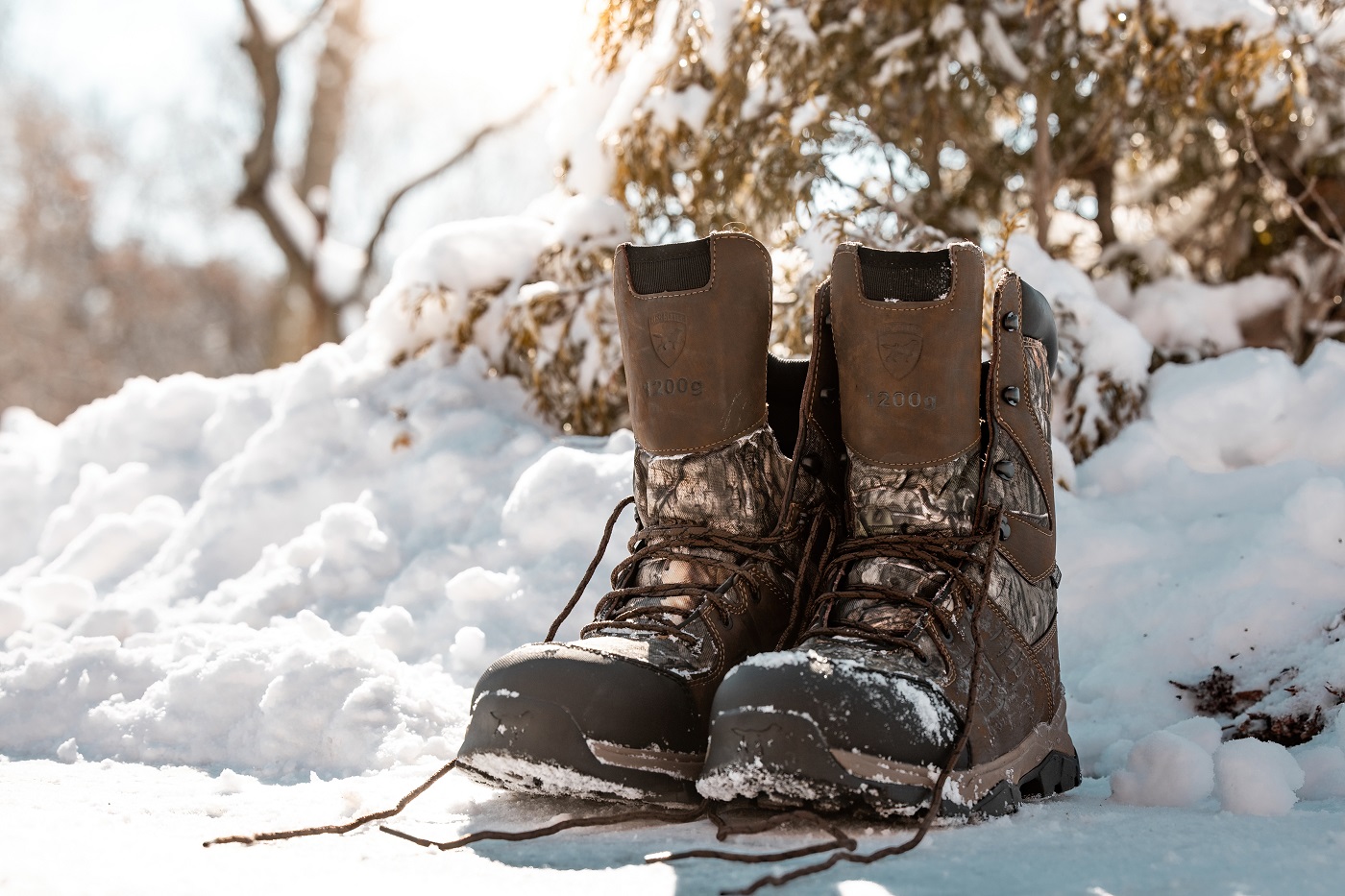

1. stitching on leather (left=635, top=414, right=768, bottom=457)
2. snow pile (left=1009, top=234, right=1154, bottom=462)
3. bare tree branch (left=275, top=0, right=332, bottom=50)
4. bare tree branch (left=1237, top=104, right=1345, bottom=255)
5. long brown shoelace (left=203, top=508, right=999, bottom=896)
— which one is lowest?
long brown shoelace (left=203, top=508, right=999, bottom=896)

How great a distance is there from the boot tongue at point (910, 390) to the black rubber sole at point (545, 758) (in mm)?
348

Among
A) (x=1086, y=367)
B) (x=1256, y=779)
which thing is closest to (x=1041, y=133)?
(x=1086, y=367)

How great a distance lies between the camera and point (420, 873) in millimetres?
1055

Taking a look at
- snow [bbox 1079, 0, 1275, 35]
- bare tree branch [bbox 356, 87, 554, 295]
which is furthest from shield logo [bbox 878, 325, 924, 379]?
bare tree branch [bbox 356, 87, 554, 295]

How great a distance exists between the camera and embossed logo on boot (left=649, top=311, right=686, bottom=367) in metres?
1.53

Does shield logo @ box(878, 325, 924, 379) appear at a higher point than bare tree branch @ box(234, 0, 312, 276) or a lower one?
lower

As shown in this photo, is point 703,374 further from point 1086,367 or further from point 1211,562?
point 1086,367

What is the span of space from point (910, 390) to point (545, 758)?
0.63 meters

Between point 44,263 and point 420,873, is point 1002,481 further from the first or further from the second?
point 44,263

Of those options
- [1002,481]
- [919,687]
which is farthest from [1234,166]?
[919,687]

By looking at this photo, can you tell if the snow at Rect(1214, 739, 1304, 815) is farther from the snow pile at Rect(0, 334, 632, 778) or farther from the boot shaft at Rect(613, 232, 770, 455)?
the snow pile at Rect(0, 334, 632, 778)

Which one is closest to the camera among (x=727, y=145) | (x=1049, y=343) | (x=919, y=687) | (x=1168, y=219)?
(x=919, y=687)

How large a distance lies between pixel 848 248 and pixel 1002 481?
0.36 metres

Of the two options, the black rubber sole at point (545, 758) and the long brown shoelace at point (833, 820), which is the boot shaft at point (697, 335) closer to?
the long brown shoelace at point (833, 820)
